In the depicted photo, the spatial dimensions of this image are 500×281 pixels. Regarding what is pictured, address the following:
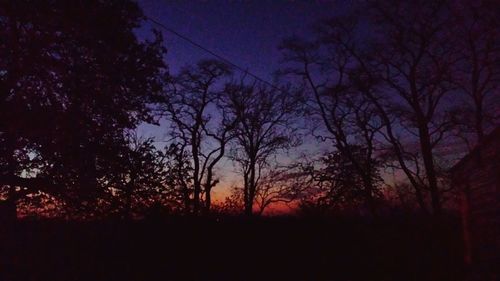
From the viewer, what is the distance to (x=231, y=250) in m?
15.4

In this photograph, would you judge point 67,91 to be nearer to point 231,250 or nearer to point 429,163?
point 231,250

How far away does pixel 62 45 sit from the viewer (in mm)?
13891

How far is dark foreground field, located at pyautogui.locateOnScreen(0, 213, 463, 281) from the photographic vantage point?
13.4 meters

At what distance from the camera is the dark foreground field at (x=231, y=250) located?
13.4m

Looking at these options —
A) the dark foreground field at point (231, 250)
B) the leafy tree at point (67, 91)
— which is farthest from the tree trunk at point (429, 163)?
the leafy tree at point (67, 91)

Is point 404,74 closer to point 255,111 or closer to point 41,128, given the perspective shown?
point 255,111

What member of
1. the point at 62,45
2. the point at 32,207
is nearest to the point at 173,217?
the point at 32,207

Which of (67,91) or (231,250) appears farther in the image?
(231,250)

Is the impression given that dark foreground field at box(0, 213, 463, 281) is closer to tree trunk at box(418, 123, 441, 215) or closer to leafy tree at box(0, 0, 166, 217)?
leafy tree at box(0, 0, 166, 217)

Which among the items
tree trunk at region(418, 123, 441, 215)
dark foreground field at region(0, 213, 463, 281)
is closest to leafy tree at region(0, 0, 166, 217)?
dark foreground field at region(0, 213, 463, 281)

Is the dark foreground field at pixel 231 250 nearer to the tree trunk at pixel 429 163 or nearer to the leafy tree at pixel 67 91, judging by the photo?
the leafy tree at pixel 67 91

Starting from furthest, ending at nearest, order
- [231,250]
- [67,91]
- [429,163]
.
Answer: [429,163]
[231,250]
[67,91]

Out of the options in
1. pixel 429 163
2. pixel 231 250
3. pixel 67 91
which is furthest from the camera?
pixel 429 163

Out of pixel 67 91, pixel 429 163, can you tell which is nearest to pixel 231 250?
pixel 67 91
